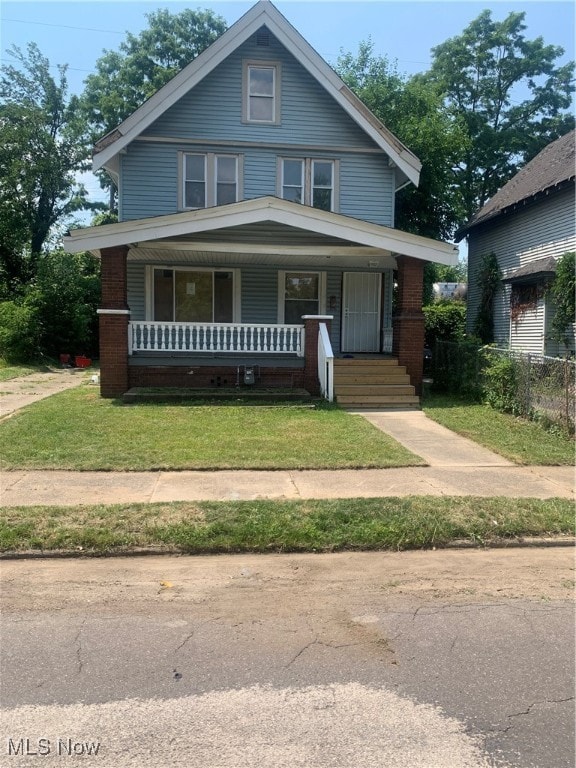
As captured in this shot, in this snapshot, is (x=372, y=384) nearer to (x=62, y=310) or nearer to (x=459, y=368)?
(x=459, y=368)

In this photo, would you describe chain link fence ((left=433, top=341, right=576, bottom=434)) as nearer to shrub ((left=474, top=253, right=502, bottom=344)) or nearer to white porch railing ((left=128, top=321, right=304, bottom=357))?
white porch railing ((left=128, top=321, right=304, bottom=357))

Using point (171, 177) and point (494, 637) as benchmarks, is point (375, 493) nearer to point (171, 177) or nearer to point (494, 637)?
point (494, 637)

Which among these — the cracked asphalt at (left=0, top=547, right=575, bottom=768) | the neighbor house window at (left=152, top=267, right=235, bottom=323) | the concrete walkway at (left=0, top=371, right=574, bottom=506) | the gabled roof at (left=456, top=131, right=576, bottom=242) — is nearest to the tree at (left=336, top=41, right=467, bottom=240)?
the gabled roof at (left=456, top=131, right=576, bottom=242)

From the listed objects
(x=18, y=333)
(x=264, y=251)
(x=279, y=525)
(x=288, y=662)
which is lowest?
(x=288, y=662)

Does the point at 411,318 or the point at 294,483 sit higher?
the point at 411,318

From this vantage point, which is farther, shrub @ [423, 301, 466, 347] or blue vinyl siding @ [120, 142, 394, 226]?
shrub @ [423, 301, 466, 347]

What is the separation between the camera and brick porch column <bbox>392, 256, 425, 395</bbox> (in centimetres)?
1377

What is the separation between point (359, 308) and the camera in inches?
689

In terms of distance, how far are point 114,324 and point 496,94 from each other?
29562mm

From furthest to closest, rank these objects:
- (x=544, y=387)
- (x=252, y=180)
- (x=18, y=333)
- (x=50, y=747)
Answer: (x=18, y=333), (x=252, y=180), (x=544, y=387), (x=50, y=747)

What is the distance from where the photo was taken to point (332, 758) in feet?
8.42

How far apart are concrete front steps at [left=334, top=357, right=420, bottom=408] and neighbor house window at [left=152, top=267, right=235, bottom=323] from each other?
15.0 feet

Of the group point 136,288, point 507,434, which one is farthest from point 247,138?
point 507,434

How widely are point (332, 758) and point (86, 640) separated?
1680mm
